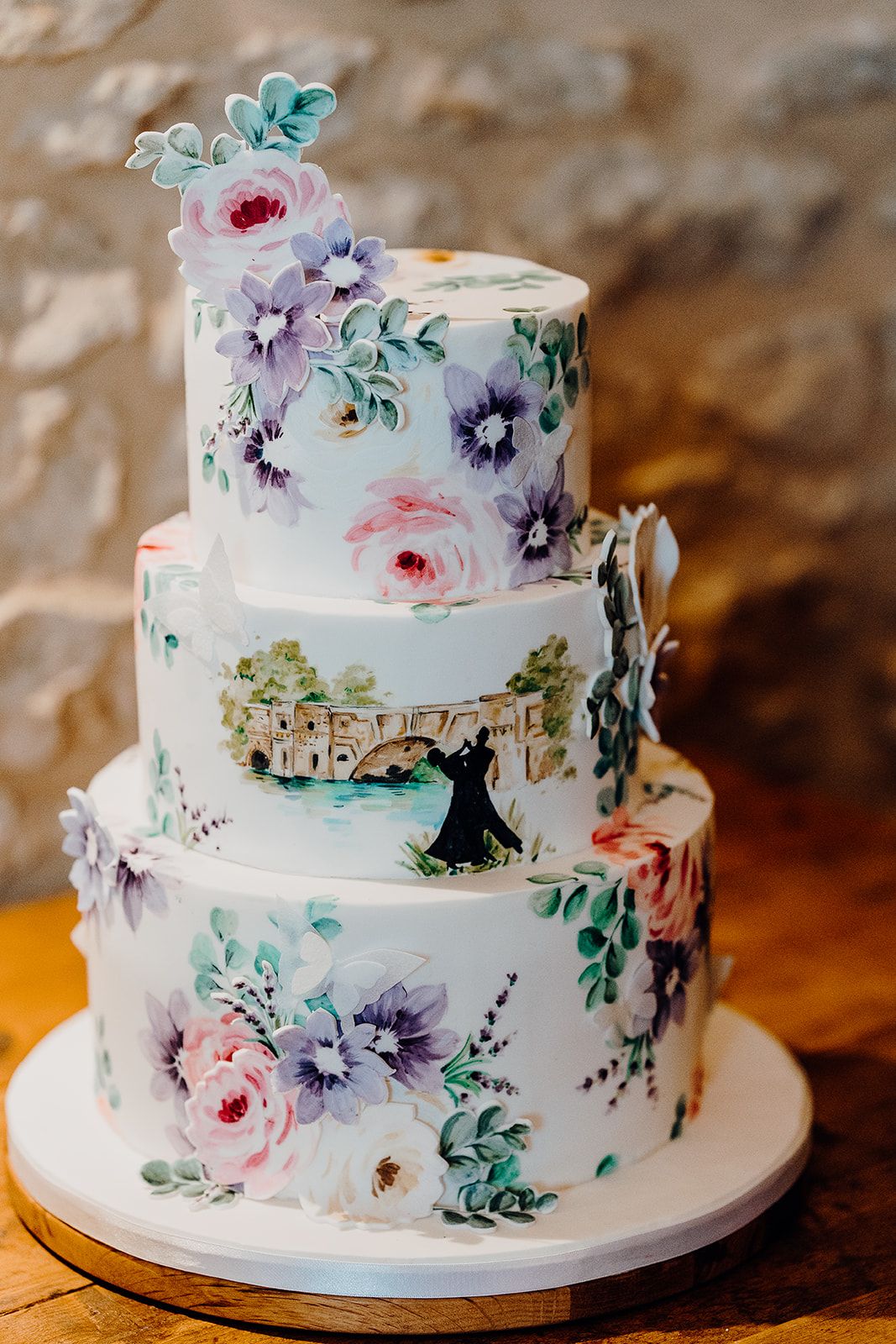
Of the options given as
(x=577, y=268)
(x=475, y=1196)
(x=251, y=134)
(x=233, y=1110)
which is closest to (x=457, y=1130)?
(x=475, y=1196)

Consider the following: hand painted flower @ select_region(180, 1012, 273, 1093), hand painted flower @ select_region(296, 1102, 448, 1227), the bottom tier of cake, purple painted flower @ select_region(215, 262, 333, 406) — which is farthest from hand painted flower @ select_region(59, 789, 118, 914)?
purple painted flower @ select_region(215, 262, 333, 406)

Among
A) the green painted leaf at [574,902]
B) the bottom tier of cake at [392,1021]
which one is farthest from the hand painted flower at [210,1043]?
the green painted leaf at [574,902]

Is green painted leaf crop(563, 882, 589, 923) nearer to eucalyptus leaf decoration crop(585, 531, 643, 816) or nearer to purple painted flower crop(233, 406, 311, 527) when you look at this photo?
eucalyptus leaf decoration crop(585, 531, 643, 816)

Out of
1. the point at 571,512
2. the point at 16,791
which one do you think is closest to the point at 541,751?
the point at 571,512

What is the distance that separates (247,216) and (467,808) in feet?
1.28

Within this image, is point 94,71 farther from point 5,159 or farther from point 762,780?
point 762,780

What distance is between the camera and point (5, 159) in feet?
4.79

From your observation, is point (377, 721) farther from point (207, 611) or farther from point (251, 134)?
point (251, 134)

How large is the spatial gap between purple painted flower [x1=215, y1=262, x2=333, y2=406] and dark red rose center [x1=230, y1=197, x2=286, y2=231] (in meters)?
0.03

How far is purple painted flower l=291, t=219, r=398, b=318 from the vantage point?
38.6 inches

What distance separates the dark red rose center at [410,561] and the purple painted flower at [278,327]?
0.40ft

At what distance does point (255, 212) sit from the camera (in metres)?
0.98

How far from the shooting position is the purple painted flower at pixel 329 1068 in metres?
1.03

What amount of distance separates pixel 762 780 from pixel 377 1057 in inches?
39.6
